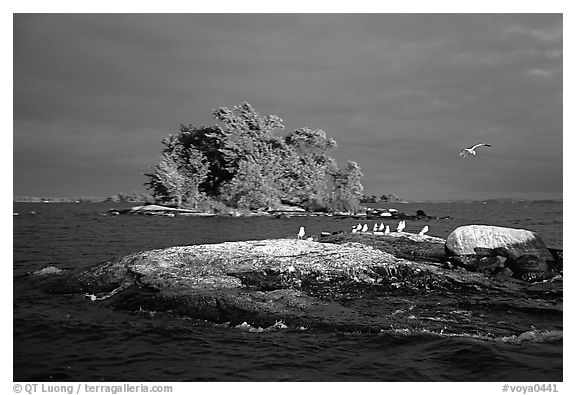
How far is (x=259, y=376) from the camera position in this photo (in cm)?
673

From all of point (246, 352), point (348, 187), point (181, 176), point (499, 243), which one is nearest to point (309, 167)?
point (348, 187)

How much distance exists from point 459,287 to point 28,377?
10235mm

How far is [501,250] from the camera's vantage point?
14281 millimetres

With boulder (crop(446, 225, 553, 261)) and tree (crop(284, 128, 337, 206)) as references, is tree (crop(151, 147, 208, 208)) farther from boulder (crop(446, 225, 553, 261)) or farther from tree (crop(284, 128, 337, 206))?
boulder (crop(446, 225, 553, 261))

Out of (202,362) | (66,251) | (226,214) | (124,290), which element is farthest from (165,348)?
(226,214)

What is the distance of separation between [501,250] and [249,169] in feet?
153

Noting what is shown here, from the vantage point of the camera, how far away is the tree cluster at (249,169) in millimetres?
59688

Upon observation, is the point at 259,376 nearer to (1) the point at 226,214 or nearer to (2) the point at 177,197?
(1) the point at 226,214

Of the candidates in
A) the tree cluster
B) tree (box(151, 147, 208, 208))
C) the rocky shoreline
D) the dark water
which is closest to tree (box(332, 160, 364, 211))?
the tree cluster

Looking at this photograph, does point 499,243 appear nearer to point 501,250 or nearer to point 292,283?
point 501,250

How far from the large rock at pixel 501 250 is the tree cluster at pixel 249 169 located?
1800 inches

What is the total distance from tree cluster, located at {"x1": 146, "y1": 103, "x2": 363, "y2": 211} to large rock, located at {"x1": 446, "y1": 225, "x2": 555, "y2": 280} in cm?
4572

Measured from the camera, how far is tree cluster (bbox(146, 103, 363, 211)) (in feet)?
196

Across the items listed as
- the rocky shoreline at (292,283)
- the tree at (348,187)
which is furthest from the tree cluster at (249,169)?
the rocky shoreline at (292,283)
